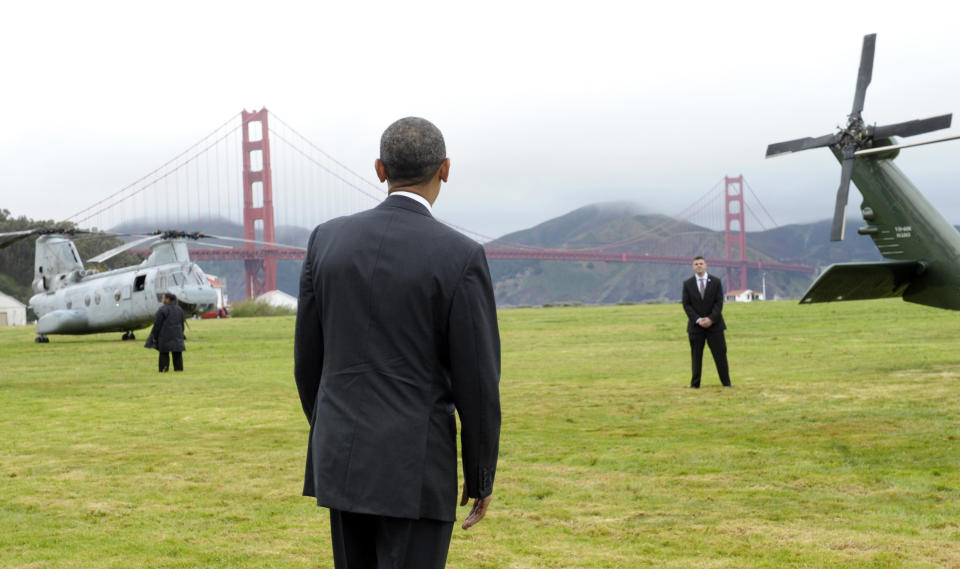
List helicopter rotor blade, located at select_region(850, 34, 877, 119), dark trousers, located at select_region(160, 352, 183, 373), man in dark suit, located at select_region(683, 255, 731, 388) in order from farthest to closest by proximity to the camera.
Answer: dark trousers, located at select_region(160, 352, 183, 373), helicopter rotor blade, located at select_region(850, 34, 877, 119), man in dark suit, located at select_region(683, 255, 731, 388)

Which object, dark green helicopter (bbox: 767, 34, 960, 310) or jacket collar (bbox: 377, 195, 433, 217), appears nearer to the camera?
jacket collar (bbox: 377, 195, 433, 217)

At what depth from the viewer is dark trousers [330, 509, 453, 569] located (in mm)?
2725

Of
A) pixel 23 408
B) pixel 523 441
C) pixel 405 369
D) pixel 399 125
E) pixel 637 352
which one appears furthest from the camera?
pixel 637 352

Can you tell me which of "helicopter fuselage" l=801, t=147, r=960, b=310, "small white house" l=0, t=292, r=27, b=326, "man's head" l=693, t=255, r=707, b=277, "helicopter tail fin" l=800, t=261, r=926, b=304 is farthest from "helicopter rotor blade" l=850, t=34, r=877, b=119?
"small white house" l=0, t=292, r=27, b=326

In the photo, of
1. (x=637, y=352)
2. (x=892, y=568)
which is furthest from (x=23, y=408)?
(x=637, y=352)

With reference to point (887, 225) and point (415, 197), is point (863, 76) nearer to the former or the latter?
point (887, 225)

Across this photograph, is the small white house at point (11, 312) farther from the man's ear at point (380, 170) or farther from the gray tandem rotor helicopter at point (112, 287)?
the man's ear at point (380, 170)

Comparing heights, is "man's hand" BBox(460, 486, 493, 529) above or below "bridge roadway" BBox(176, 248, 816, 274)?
below

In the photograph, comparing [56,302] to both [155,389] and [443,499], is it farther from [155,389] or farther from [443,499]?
[443,499]

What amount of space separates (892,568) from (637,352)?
17.2m

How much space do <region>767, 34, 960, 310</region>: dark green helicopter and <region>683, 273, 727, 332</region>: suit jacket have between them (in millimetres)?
1266

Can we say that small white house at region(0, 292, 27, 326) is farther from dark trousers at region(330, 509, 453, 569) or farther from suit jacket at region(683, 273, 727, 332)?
dark trousers at region(330, 509, 453, 569)

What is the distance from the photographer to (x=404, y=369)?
272 centimetres

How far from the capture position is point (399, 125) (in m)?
2.89
